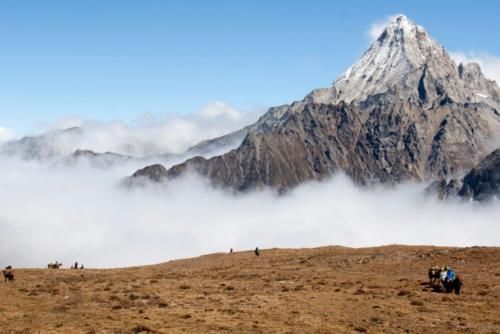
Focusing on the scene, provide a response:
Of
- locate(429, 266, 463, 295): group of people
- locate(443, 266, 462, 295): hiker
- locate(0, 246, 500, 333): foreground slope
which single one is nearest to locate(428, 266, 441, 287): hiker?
locate(429, 266, 463, 295): group of people

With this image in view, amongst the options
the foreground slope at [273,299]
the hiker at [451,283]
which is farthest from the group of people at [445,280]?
the foreground slope at [273,299]

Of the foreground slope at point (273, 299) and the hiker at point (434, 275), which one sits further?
the hiker at point (434, 275)

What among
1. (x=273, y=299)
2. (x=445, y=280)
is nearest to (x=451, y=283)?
(x=445, y=280)

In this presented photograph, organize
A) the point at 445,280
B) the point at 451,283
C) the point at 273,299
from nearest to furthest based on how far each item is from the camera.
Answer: the point at 273,299 < the point at 451,283 < the point at 445,280

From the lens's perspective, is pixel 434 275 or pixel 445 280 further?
pixel 434 275

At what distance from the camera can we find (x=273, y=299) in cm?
4350

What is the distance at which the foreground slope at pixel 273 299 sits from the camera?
112ft

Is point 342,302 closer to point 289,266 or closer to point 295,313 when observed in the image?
point 295,313

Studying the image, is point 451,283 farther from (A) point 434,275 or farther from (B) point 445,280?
(A) point 434,275

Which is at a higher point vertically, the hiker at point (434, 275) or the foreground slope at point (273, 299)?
the hiker at point (434, 275)

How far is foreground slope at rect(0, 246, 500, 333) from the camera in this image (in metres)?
34.2

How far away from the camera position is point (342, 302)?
42000 mm

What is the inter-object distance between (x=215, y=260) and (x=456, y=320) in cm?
5066

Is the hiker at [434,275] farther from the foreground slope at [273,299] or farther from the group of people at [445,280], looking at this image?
the foreground slope at [273,299]
